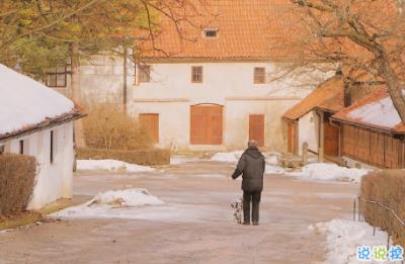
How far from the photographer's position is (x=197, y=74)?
5119 cm

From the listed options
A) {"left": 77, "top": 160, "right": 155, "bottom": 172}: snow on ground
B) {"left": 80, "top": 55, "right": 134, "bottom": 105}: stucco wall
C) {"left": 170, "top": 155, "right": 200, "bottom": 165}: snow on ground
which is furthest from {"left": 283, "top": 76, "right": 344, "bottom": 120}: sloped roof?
A: {"left": 77, "top": 160, "right": 155, "bottom": 172}: snow on ground

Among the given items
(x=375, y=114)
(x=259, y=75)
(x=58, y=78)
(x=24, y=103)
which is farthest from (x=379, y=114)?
(x=58, y=78)

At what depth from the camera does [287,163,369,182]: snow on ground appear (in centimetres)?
3234

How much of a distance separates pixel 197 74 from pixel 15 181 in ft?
121

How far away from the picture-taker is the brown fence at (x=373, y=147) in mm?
31547

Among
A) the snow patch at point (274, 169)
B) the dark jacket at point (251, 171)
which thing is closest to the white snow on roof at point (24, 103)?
the dark jacket at point (251, 171)

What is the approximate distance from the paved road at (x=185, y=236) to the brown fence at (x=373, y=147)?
906 cm

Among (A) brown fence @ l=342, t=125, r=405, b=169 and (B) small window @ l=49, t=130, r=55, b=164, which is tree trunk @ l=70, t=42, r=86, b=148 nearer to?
(A) brown fence @ l=342, t=125, r=405, b=169

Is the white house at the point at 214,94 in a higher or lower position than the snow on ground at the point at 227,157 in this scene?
higher

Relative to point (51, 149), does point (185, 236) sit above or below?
below

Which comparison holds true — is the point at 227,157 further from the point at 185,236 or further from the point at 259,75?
the point at 185,236

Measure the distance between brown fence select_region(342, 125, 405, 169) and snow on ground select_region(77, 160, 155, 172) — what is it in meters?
9.61

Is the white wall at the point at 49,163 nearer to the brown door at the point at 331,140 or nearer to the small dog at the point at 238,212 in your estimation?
the small dog at the point at 238,212

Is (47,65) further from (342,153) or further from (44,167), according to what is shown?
(44,167)
